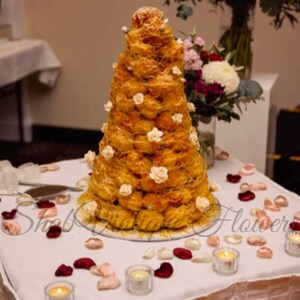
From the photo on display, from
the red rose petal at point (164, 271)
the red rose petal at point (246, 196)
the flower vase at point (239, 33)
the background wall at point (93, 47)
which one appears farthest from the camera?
the background wall at point (93, 47)

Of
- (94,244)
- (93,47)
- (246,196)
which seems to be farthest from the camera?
(93,47)

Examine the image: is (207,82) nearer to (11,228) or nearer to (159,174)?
(159,174)

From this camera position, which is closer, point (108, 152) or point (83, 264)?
point (83, 264)

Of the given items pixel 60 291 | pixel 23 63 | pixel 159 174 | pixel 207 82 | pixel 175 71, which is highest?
pixel 175 71

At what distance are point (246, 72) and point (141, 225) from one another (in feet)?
4.79

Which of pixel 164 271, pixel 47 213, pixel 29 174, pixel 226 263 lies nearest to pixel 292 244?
pixel 226 263

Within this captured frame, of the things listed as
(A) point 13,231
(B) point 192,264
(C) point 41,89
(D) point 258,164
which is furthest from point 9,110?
(B) point 192,264

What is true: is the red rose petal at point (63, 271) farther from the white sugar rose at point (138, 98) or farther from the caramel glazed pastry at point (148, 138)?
the white sugar rose at point (138, 98)

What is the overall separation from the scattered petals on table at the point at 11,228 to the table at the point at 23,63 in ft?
7.79

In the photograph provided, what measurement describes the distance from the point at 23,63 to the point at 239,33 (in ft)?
5.86

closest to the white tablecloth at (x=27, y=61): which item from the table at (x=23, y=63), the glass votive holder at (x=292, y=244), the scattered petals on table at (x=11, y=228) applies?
the table at (x=23, y=63)

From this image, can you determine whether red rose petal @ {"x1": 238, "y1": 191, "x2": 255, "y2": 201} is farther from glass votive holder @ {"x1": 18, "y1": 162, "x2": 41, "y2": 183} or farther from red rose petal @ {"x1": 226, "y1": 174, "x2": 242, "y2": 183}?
glass votive holder @ {"x1": 18, "y1": 162, "x2": 41, "y2": 183}

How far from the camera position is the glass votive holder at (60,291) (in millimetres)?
1120

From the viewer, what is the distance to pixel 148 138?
54.5 inches
